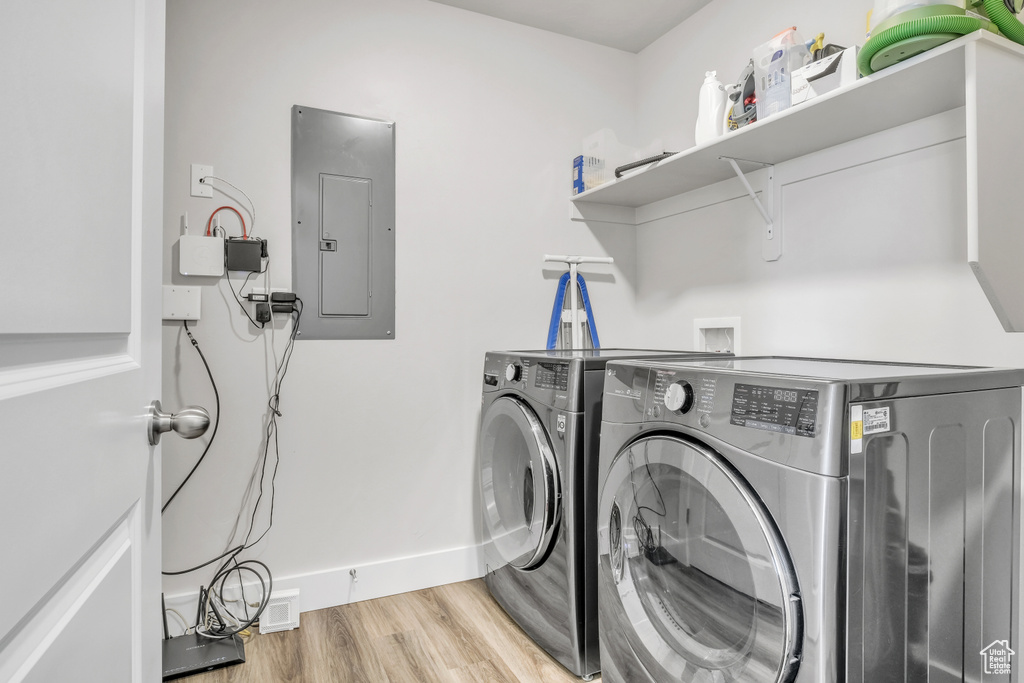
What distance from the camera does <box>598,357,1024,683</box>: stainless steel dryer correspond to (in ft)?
3.21

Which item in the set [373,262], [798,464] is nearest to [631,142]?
[373,262]

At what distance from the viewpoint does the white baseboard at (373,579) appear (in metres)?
2.02

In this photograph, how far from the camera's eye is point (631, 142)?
274cm

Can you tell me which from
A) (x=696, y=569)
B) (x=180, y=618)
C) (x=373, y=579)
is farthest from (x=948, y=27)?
(x=180, y=618)

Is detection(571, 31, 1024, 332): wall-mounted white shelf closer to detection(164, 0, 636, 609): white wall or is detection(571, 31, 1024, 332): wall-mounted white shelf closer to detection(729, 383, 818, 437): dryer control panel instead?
detection(729, 383, 818, 437): dryer control panel

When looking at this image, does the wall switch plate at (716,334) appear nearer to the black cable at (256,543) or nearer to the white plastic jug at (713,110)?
the white plastic jug at (713,110)

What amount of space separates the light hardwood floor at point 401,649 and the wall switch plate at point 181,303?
3.70ft

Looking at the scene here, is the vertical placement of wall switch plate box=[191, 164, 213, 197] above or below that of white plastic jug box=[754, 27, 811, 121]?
below

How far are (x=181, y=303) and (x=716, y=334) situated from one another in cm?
204

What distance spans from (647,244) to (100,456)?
2.51 meters

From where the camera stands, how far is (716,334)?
7.59ft

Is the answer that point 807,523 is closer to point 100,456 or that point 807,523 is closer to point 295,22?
point 100,456

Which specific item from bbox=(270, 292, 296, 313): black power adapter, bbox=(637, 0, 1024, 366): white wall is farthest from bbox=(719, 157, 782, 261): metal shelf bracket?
bbox=(270, 292, 296, 313): black power adapter

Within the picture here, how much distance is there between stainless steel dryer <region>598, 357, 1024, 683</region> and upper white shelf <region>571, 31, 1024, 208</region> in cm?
71
